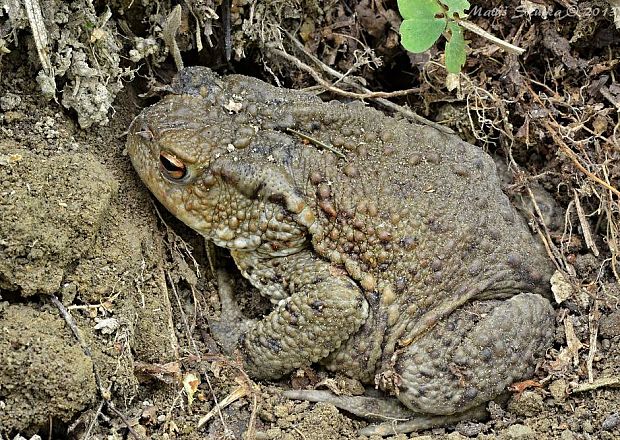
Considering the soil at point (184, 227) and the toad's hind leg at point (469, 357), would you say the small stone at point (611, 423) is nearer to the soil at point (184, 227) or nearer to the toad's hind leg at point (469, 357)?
the soil at point (184, 227)

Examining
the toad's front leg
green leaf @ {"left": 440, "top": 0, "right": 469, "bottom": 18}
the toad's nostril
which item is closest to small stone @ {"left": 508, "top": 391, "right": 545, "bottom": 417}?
the toad's front leg

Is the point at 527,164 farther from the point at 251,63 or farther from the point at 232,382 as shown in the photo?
the point at 232,382

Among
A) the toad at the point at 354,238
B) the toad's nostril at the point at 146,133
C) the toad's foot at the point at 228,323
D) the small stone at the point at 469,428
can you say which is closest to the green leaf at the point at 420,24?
the toad at the point at 354,238

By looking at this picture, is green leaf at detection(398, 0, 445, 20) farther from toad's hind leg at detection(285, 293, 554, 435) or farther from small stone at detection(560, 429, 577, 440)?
small stone at detection(560, 429, 577, 440)

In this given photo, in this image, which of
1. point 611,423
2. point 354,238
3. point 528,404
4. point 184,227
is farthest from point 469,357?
point 184,227

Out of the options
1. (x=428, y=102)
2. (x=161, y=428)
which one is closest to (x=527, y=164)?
(x=428, y=102)
